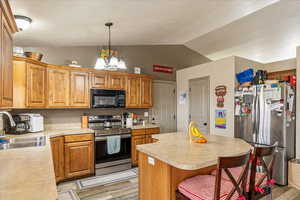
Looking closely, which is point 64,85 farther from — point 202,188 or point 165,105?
point 202,188

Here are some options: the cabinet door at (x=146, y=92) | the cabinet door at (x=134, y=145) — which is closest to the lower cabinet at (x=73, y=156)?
the cabinet door at (x=134, y=145)

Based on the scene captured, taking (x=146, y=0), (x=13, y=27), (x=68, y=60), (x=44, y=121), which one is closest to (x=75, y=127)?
(x=44, y=121)

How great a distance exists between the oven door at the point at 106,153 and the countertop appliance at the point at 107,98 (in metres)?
0.73

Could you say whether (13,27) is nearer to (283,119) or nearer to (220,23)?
(220,23)

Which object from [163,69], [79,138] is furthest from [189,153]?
[163,69]

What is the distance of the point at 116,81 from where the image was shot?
3.92 m

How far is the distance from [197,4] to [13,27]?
2456 millimetres

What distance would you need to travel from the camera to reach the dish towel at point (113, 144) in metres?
3.39

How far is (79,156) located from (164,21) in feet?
9.64

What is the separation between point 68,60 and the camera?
365cm

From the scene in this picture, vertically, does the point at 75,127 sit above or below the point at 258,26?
below

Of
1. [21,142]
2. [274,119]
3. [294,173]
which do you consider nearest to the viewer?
[21,142]

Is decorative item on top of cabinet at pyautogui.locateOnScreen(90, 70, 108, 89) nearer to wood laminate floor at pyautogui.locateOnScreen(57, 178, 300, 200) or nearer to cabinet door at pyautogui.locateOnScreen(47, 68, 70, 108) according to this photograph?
cabinet door at pyautogui.locateOnScreen(47, 68, 70, 108)

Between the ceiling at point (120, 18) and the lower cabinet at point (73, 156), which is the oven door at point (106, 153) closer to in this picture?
the lower cabinet at point (73, 156)
